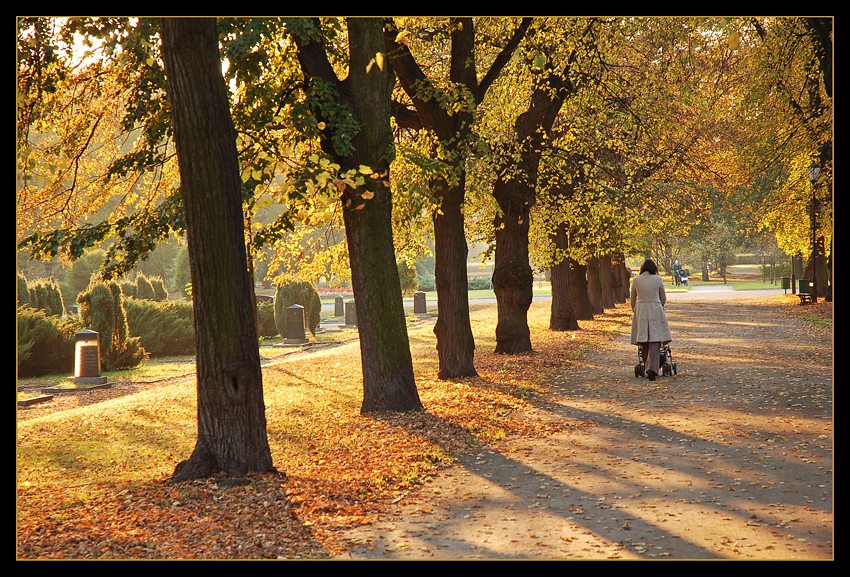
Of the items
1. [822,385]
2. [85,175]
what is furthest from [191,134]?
[822,385]

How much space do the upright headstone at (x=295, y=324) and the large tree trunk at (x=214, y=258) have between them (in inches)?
758

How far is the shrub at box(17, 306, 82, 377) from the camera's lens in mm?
19984

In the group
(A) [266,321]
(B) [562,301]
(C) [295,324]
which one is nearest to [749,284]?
(B) [562,301]

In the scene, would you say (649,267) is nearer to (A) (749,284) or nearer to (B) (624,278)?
(B) (624,278)

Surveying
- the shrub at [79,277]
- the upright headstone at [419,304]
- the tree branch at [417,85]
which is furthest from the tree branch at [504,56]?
the shrub at [79,277]

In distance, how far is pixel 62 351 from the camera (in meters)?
21.1

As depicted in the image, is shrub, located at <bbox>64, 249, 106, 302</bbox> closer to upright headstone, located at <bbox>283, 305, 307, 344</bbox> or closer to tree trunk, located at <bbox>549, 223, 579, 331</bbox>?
upright headstone, located at <bbox>283, 305, 307, 344</bbox>

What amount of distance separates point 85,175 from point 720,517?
10909 millimetres

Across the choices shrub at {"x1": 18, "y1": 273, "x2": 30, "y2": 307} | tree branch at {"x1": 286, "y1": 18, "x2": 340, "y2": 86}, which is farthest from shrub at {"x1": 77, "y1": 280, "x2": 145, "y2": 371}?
tree branch at {"x1": 286, "y1": 18, "x2": 340, "y2": 86}

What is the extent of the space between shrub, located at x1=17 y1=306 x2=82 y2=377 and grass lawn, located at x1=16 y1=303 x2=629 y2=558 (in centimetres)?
409

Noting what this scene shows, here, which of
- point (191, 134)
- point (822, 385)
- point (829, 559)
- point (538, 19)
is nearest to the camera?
point (829, 559)

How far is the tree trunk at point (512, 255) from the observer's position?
717 inches

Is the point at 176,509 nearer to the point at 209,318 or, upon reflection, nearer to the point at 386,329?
the point at 209,318

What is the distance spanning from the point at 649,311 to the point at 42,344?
1370cm
